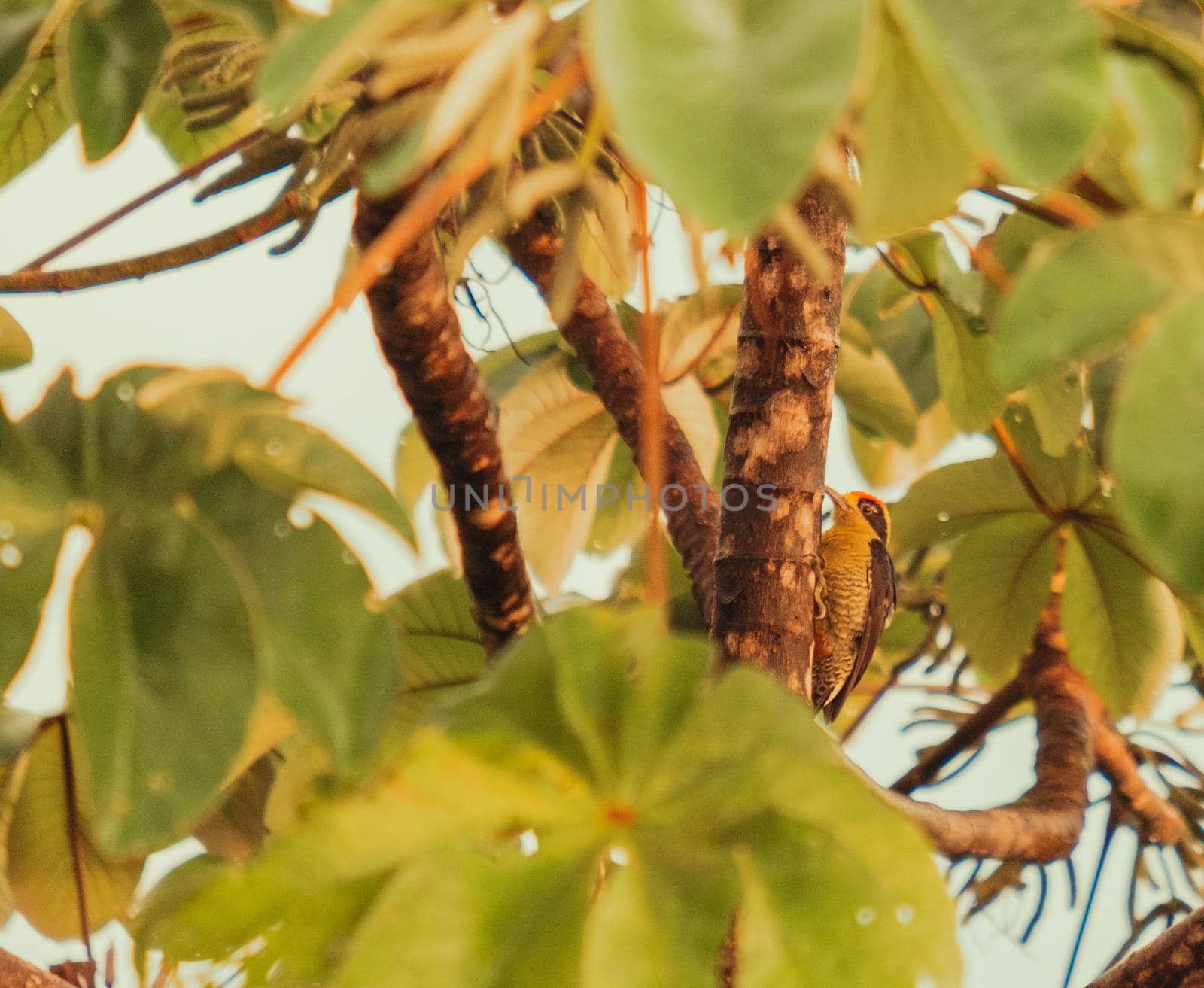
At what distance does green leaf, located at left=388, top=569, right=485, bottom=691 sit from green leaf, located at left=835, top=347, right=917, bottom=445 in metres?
0.57

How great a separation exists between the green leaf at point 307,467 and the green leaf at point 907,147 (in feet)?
0.59

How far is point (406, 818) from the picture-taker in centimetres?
36

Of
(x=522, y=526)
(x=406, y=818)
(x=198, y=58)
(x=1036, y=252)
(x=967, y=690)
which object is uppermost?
(x=198, y=58)

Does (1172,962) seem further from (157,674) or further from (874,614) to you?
(157,674)

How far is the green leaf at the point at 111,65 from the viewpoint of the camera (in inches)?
21.6

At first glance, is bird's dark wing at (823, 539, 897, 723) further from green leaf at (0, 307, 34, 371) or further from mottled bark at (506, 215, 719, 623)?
green leaf at (0, 307, 34, 371)

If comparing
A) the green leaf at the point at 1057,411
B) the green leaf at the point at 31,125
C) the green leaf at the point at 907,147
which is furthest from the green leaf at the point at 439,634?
the green leaf at the point at 907,147

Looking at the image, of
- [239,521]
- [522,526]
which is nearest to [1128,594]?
[522,526]

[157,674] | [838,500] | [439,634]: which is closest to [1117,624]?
[838,500]

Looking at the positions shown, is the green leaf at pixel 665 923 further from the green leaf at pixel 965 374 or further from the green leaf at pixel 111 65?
the green leaf at pixel 965 374

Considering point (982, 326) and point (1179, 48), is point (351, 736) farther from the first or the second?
point (982, 326)

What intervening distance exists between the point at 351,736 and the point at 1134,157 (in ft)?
0.95

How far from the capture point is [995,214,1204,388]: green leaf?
0.30 metres

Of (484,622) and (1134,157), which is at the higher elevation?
(1134,157)
